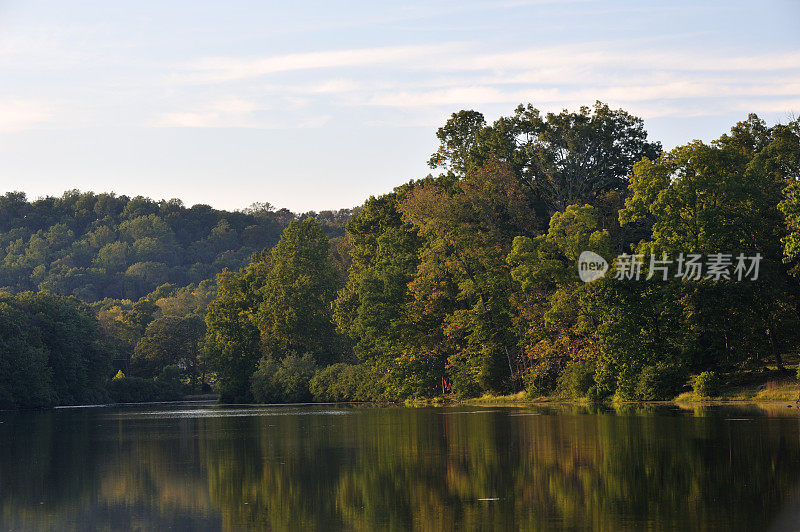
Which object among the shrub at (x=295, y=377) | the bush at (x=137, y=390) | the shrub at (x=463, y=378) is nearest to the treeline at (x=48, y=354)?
the bush at (x=137, y=390)

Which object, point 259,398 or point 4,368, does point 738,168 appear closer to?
point 259,398

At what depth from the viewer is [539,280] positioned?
51844 millimetres

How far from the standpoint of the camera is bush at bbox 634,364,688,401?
145ft

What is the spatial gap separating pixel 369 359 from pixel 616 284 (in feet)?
100

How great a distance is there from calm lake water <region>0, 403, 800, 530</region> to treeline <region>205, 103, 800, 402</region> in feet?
42.0

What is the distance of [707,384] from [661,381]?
2.58m

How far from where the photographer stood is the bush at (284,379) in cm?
7894

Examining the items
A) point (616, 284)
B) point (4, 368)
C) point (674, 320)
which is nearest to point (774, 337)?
point (674, 320)

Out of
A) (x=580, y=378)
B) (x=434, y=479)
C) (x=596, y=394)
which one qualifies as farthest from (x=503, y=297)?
(x=434, y=479)

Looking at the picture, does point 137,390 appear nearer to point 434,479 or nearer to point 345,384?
point 345,384

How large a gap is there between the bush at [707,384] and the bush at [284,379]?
137 ft

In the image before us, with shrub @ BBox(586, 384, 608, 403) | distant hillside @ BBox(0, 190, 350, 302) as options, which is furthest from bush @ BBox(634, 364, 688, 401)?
distant hillside @ BBox(0, 190, 350, 302)

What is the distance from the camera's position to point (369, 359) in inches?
2840

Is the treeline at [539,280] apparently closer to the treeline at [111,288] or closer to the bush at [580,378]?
the bush at [580,378]
